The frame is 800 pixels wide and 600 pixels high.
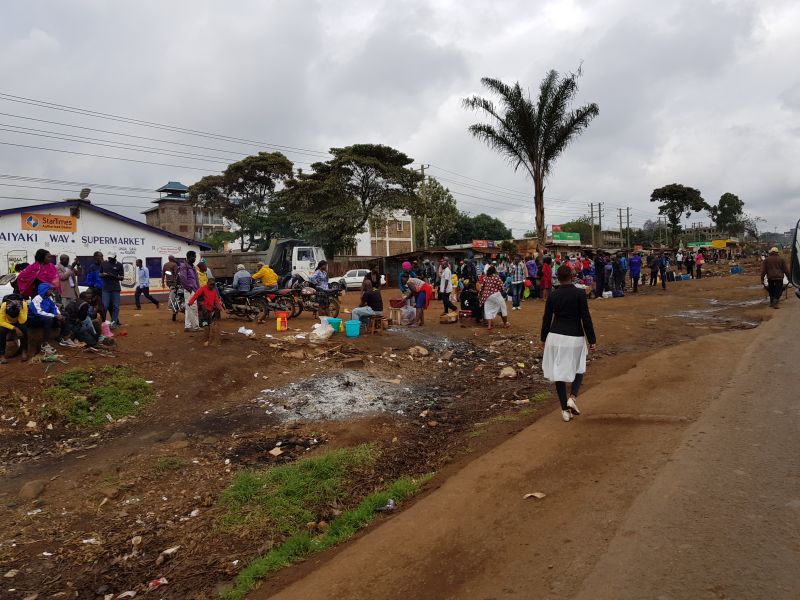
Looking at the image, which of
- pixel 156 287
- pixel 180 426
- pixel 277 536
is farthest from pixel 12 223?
pixel 277 536

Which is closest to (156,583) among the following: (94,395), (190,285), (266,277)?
(94,395)

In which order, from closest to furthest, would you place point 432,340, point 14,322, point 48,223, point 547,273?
1. point 14,322
2. point 432,340
3. point 547,273
4. point 48,223

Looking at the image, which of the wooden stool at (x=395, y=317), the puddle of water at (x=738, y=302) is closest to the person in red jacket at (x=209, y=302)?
the wooden stool at (x=395, y=317)

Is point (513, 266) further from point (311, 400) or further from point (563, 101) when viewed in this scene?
point (311, 400)

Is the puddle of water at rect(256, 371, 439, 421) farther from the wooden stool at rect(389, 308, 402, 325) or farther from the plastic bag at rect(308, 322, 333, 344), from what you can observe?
the wooden stool at rect(389, 308, 402, 325)

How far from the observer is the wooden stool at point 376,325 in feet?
38.2

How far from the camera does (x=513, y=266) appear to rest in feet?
53.7

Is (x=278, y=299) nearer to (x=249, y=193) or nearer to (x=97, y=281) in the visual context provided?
(x=97, y=281)

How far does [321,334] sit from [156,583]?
277 inches

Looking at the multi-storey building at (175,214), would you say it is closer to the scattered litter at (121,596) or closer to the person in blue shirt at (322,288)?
the person in blue shirt at (322,288)

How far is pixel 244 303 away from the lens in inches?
523

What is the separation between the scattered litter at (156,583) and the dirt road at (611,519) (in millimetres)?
894

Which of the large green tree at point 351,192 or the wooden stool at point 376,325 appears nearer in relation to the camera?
the wooden stool at point 376,325

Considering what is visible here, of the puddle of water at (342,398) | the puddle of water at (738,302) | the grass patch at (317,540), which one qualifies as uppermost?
the puddle of water at (738,302)
